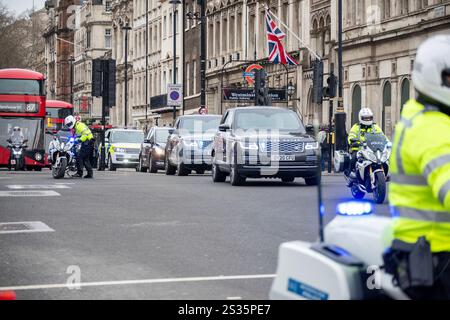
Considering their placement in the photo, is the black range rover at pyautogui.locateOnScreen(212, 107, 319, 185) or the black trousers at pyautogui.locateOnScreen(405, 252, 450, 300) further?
the black range rover at pyautogui.locateOnScreen(212, 107, 319, 185)

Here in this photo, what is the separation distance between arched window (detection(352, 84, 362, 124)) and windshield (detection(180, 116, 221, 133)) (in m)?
16.8

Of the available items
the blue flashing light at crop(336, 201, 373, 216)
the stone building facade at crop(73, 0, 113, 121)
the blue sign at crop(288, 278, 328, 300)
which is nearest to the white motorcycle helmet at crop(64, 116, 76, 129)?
the blue flashing light at crop(336, 201, 373, 216)

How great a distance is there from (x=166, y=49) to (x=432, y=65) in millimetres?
91214

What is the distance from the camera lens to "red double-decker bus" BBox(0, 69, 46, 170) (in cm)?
5109

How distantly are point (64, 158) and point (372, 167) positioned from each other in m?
13.2

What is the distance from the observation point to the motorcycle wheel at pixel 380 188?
66.6ft

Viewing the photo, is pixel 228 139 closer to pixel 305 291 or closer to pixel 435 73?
pixel 305 291

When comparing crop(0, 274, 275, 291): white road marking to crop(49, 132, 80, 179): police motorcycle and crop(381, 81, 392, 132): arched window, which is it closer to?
crop(49, 132, 80, 179): police motorcycle

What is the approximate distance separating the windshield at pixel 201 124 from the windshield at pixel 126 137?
672 inches

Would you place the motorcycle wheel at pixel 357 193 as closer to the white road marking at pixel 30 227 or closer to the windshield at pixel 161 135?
the white road marking at pixel 30 227

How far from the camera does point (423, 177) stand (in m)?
4.73

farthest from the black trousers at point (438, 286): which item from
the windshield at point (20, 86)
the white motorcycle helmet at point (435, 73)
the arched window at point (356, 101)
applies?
the windshield at point (20, 86)

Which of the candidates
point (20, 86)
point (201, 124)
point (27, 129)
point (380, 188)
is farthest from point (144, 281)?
point (27, 129)

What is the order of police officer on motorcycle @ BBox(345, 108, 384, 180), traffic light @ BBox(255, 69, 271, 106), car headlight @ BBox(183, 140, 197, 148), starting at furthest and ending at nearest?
1. traffic light @ BBox(255, 69, 271, 106)
2. car headlight @ BBox(183, 140, 197, 148)
3. police officer on motorcycle @ BBox(345, 108, 384, 180)
